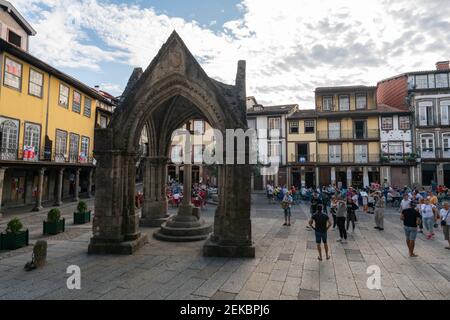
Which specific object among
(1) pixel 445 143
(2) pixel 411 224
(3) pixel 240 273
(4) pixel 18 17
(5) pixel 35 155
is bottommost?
(3) pixel 240 273

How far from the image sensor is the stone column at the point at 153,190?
11.7m

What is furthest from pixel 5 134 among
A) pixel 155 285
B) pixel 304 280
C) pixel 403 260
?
pixel 403 260

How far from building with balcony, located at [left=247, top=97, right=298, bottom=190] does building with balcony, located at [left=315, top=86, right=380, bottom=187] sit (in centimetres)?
446

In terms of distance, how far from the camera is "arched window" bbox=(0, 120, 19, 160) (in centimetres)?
1608

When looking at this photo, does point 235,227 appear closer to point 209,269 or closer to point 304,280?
point 209,269

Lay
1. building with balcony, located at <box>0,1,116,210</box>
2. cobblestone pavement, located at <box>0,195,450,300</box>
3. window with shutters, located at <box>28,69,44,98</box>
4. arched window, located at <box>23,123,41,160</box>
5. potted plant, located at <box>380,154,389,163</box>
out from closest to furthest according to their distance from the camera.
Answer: cobblestone pavement, located at <box>0,195,450,300</box> → building with balcony, located at <box>0,1,116,210</box> → arched window, located at <box>23,123,41,160</box> → window with shutters, located at <box>28,69,44,98</box> → potted plant, located at <box>380,154,389,163</box>

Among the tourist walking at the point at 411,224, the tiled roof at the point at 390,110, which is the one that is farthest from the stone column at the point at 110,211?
the tiled roof at the point at 390,110

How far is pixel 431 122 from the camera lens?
96.8 ft

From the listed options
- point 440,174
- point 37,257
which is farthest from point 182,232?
point 440,174

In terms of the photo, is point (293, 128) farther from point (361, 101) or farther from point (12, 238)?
point (12, 238)

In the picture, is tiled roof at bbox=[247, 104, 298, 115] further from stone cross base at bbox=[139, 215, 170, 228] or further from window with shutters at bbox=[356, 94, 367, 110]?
stone cross base at bbox=[139, 215, 170, 228]

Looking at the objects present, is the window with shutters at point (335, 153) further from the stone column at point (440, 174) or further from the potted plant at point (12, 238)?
the potted plant at point (12, 238)

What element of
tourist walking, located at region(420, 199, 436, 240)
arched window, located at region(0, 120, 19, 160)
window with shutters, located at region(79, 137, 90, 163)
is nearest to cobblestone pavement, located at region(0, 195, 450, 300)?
tourist walking, located at region(420, 199, 436, 240)

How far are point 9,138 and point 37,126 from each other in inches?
103
